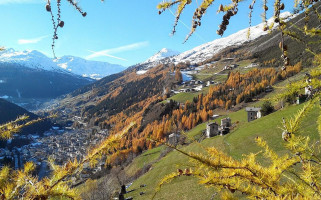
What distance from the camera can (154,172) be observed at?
148 ft

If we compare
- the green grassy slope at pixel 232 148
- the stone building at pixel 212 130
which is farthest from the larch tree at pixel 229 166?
the stone building at pixel 212 130

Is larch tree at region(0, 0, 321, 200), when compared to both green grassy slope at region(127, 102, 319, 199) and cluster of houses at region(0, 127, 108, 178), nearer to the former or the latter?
green grassy slope at region(127, 102, 319, 199)

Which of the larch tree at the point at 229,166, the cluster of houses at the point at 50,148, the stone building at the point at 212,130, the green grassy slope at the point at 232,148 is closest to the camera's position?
the larch tree at the point at 229,166

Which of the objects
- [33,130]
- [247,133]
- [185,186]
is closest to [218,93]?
[247,133]

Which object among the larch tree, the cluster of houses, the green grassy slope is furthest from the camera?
the cluster of houses

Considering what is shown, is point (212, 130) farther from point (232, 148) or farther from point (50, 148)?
point (50, 148)

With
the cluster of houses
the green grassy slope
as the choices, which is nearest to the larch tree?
the green grassy slope

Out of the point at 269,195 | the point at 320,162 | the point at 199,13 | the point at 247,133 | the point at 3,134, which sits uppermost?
the point at 199,13

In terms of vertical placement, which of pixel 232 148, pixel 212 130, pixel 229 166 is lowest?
pixel 232 148

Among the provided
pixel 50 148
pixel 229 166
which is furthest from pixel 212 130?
pixel 50 148

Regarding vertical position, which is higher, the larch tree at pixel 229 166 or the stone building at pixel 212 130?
the larch tree at pixel 229 166

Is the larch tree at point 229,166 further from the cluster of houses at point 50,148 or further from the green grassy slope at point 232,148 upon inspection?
the cluster of houses at point 50,148

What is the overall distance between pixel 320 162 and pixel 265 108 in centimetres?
5372

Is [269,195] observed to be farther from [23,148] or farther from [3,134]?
[23,148]
